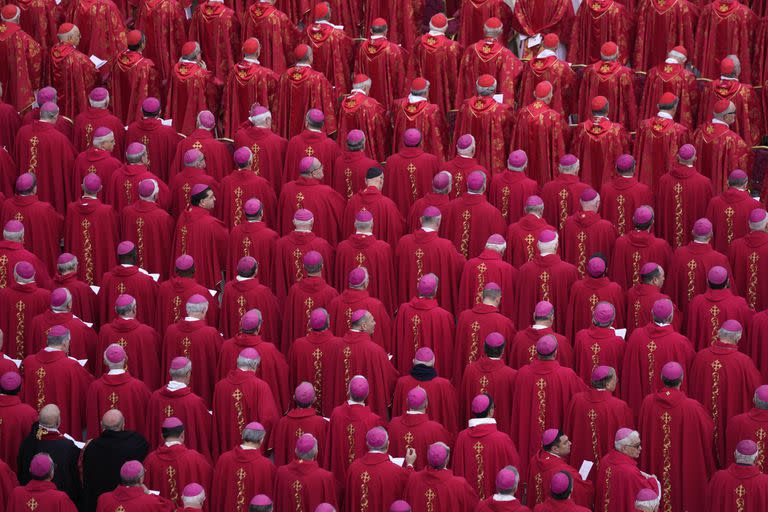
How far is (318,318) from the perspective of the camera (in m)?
14.1

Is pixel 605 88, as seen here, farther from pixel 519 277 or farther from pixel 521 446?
pixel 521 446

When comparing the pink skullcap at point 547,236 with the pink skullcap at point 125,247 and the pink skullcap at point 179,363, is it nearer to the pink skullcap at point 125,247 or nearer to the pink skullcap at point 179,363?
the pink skullcap at point 179,363

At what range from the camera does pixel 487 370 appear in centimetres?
1382

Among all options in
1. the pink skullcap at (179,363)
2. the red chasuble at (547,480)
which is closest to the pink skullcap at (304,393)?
the pink skullcap at (179,363)

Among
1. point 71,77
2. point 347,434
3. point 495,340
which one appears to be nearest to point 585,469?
point 495,340

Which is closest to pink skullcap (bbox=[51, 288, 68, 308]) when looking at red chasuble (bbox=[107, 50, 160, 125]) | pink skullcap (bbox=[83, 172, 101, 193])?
pink skullcap (bbox=[83, 172, 101, 193])

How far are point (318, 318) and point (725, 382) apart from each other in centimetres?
282

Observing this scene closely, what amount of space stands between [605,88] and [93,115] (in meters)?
4.23

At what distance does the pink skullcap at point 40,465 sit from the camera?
42.2ft

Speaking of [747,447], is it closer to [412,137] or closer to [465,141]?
[465,141]

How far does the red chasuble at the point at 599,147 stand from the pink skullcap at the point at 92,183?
381 centimetres

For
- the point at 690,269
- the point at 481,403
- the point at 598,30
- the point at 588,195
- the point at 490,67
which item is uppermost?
the point at 598,30

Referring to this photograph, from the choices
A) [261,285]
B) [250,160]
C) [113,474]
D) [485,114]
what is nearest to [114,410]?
[113,474]

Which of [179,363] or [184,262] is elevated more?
[184,262]
